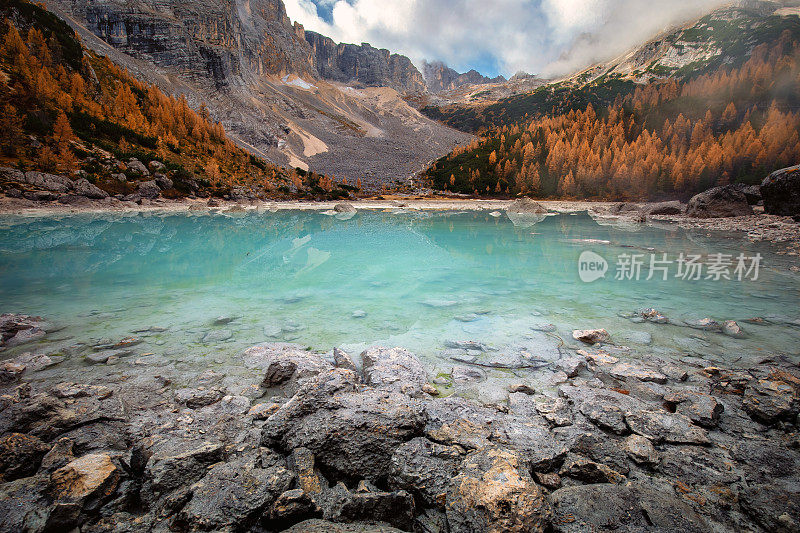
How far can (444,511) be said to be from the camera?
2.31 meters

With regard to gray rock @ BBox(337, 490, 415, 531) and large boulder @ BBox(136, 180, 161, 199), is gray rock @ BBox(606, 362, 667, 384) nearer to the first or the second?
gray rock @ BBox(337, 490, 415, 531)

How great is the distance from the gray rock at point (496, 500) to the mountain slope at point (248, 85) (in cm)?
8959

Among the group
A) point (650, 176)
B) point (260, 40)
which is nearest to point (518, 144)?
Result: point (650, 176)

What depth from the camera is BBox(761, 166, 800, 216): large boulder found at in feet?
79.3

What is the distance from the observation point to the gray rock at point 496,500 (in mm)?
2053

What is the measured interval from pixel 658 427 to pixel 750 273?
13346mm

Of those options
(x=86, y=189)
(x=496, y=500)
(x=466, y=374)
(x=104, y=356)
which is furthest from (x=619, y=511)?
(x=86, y=189)

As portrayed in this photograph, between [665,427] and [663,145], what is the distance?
96.7m

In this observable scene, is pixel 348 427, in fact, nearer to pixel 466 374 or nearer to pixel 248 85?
pixel 466 374

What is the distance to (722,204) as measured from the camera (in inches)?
1232

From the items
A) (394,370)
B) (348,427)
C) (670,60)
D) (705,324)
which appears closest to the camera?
(348,427)

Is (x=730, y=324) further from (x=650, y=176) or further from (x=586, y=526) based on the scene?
(x=650, y=176)

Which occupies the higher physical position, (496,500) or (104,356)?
(496,500)

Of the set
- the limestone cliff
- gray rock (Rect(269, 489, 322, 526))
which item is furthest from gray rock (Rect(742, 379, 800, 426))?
the limestone cliff
